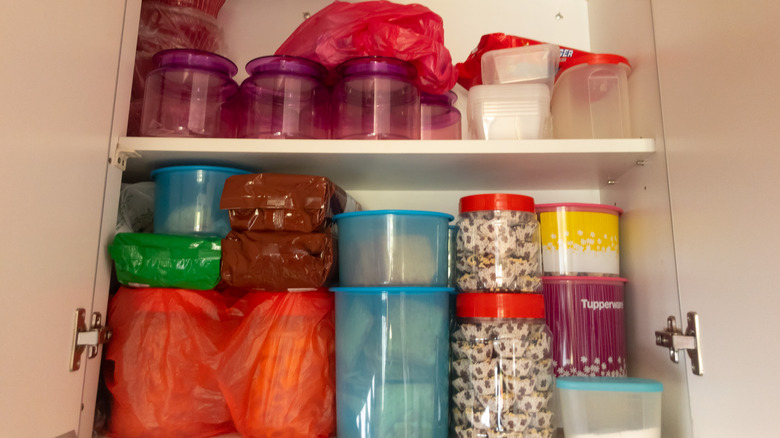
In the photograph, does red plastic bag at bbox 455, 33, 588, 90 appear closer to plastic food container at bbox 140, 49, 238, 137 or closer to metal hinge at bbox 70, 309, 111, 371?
plastic food container at bbox 140, 49, 238, 137

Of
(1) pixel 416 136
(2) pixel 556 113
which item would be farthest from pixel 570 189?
(1) pixel 416 136

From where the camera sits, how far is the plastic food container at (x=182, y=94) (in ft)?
3.05

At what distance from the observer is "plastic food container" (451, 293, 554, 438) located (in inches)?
31.5

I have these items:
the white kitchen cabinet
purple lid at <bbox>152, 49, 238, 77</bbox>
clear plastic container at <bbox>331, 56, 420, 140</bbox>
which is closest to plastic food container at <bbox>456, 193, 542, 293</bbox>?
the white kitchen cabinet

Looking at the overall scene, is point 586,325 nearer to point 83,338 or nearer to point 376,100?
point 376,100

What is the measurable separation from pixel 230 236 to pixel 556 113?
0.74 meters

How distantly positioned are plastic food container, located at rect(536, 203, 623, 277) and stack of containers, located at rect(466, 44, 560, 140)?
0.17 metres

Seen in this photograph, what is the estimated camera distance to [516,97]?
97 cm

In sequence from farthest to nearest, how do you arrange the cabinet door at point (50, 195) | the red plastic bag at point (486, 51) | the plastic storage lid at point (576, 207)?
the red plastic bag at point (486, 51) < the plastic storage lid at point (576, 207) < the cabinet door at point (50, 195)

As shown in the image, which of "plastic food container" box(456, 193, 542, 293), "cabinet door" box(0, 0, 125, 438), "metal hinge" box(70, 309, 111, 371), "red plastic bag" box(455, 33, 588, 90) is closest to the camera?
"cabinet door" box(0, 0, 125, 438)

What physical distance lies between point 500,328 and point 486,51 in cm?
62

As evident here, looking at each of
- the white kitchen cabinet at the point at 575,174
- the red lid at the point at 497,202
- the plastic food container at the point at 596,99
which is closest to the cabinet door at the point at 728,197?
the white kitchen cabinet at the point at 575,174

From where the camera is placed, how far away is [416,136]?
97 cm

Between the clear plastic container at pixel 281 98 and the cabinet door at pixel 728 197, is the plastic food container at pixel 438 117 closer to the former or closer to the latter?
the clear plastic container at pixel 281 98
